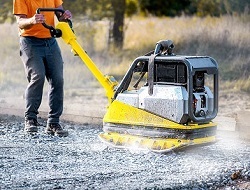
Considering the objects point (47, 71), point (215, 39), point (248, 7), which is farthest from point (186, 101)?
point (248, 7)

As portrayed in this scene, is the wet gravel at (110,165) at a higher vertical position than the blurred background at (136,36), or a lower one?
higher

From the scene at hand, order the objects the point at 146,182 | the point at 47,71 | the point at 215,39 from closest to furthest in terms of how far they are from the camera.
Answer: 1. the point at 146,182
2. the point at 47,71
3. the point at 215,39

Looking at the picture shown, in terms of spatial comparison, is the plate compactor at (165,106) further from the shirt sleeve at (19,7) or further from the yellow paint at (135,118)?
the shirt sleeve at (19,7)

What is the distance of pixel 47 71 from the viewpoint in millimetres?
9984

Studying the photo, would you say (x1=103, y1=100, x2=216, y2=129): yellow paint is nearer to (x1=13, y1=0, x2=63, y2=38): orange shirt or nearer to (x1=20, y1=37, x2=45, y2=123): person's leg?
(x1=20, y1=37, x2=45, y2=123): person's leg

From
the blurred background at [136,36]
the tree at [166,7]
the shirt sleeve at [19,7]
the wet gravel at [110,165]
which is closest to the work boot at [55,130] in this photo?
the wet gravel at [110,165]

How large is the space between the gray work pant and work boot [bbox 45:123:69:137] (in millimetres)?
56

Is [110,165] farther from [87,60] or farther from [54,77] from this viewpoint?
[54,77]

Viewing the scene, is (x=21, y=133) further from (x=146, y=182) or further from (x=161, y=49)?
(x=146, y=182)

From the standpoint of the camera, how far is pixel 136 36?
21.1 meters

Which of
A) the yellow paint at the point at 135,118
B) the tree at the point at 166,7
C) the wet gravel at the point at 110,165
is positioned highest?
the yellow paint at the point at 135,118

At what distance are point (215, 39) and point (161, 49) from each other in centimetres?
892

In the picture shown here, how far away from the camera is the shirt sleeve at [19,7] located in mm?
9758

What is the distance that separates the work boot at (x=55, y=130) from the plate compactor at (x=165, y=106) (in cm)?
94
